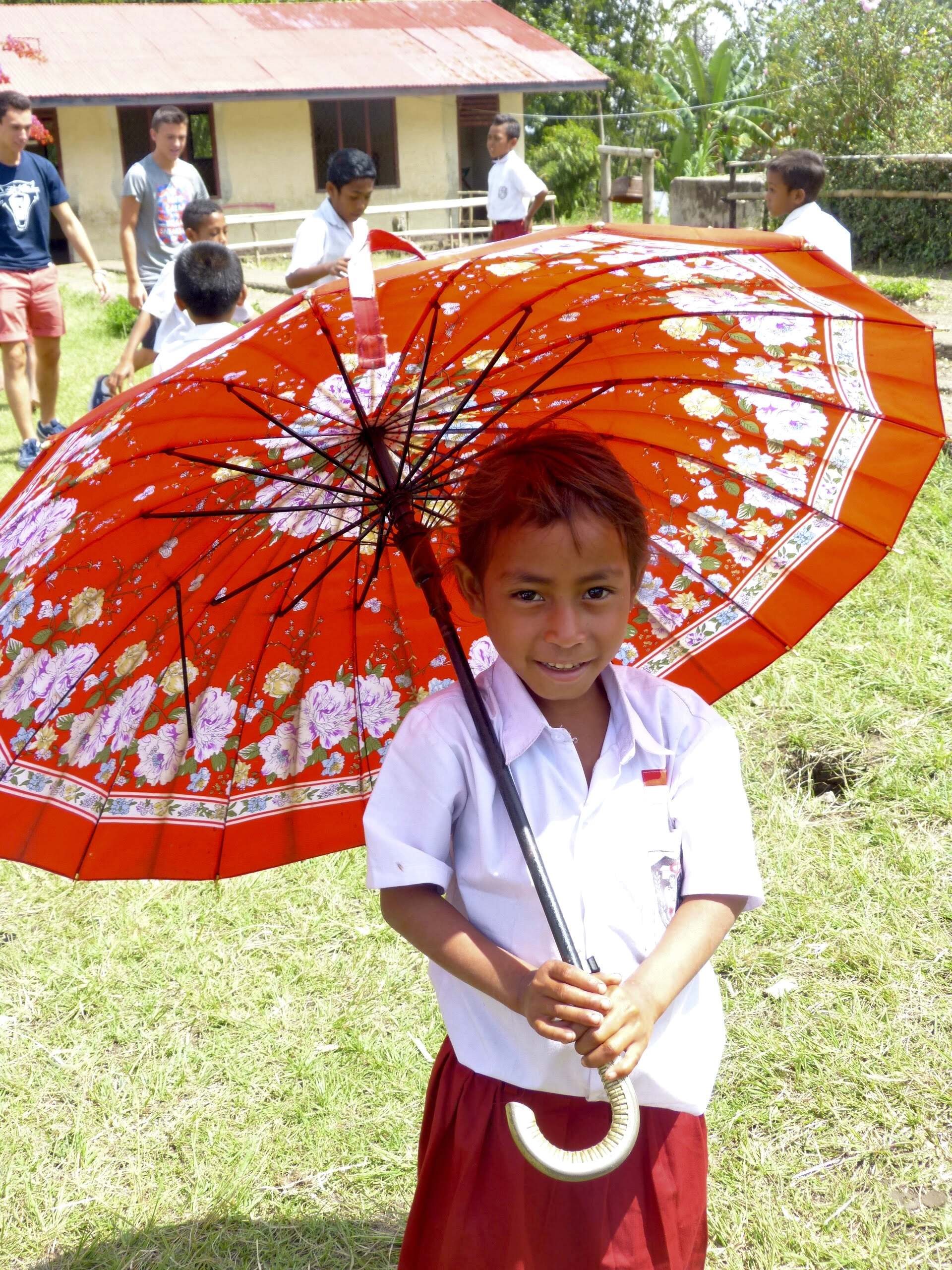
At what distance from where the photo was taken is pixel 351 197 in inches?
227

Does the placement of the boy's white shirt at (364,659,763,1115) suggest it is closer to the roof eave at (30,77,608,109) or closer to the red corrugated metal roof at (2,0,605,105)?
the roof eave at (30,77,608,109)

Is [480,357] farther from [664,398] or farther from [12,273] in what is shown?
[12,273]

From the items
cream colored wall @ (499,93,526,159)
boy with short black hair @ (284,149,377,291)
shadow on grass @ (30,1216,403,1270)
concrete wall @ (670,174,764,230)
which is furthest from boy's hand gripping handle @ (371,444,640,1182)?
cream colored wall @ (499,93,526,159)

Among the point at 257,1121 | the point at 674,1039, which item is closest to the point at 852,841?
the point at 257,1121

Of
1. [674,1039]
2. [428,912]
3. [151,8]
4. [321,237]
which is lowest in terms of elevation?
[674,1039]

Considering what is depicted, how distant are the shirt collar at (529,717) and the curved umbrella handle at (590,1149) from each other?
1.29ft

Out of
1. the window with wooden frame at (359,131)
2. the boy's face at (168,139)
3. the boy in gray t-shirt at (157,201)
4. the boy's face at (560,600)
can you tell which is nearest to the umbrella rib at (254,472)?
the boy's face at (560,600)

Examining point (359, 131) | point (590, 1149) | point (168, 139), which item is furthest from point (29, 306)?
point (359, 131)

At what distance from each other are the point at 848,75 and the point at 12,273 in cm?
1387

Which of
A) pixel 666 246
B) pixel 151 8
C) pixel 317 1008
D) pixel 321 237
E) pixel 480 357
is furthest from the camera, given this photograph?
pixel 151 8

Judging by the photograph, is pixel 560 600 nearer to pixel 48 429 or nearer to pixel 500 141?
pixel 48 429

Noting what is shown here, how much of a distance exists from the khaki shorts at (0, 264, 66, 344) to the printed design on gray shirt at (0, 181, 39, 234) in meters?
0.26

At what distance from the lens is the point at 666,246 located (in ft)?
4.84

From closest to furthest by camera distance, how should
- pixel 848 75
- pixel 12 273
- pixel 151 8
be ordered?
pixel 12 273, pixel 848 75, pixel 151 8
